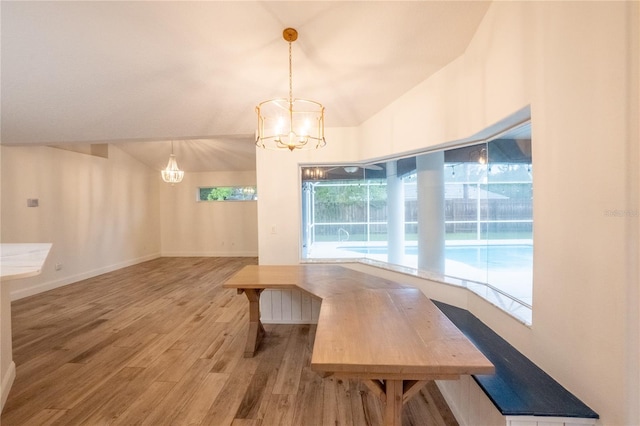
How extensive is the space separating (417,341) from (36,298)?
19.3 ft

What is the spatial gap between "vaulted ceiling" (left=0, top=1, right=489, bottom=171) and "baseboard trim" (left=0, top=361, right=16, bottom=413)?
2.54 meters

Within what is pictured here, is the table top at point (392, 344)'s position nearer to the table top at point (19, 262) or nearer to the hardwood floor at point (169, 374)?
the hardwood floor at point (169, 374)

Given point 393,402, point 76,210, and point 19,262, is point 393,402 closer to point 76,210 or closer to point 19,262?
point 19,262

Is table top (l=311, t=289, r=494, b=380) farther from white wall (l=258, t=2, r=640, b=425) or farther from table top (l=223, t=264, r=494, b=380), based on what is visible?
white wall (l=258, t=2, r=640, b=425)

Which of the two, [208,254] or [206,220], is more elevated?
[206,220]

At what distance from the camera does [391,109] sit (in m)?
2.72

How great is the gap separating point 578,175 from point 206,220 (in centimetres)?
834

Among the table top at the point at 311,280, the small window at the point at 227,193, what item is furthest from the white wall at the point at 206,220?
the table top at the point at 311,280

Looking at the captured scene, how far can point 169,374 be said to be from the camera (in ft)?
7.50

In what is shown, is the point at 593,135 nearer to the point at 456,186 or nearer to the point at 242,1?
the point at 456,186

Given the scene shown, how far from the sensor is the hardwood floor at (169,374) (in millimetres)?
1812

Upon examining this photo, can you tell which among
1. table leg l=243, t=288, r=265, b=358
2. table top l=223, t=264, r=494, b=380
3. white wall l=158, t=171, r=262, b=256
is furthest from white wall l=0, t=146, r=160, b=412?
table top l=223, t=264, r=494, b=380

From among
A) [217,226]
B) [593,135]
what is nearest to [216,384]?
[593,135]

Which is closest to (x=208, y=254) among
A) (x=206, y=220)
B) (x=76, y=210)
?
(x=206, y=220)
